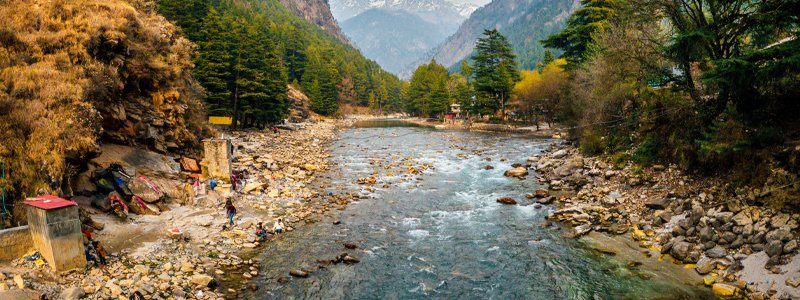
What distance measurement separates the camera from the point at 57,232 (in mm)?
10734

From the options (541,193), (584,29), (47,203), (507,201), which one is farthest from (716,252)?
(584,29)

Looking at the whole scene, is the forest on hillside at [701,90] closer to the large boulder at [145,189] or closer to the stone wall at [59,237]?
the stone wall at [59,237]

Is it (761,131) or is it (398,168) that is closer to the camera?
(761,131)

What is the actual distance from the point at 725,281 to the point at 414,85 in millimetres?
99291

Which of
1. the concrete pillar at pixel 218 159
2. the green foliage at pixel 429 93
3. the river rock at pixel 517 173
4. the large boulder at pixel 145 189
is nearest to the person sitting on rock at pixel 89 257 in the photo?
the large boulder at pixel 145 189

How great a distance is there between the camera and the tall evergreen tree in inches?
2736

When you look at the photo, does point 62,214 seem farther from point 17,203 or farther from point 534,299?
point 534,299

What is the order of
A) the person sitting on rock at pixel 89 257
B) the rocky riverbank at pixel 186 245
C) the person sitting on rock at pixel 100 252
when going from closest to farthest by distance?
1. the rocky riverbank at pixel 186 245
2. the person sitting on rock at pixel 89 257
3. the person sitting on rock at pixel 100 252

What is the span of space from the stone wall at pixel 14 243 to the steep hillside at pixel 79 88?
1.95 metres

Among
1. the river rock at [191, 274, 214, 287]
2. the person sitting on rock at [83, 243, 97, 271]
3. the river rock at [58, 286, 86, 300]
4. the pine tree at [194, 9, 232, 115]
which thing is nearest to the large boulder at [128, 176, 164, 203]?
the person sitting on rock at [83, 243, 97, 271]

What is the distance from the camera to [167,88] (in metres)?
25.3

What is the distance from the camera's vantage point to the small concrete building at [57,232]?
10.6m

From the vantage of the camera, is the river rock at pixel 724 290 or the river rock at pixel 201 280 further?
the river rock at pixel 201 280

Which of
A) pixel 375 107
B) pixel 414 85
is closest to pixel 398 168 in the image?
pixel 414 85
